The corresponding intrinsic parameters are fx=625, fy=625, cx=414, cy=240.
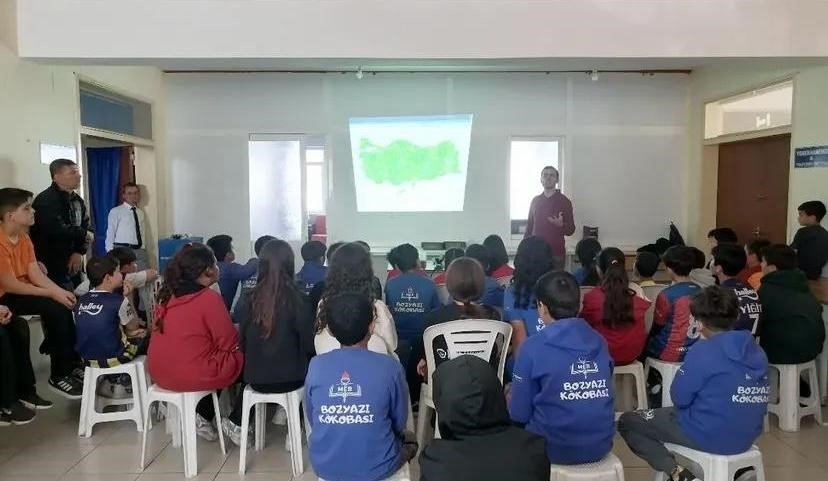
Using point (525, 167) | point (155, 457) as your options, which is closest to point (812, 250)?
point (525, 167)

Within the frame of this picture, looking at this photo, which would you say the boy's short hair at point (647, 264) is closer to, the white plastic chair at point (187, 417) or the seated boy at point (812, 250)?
the seated boy at point (812, 250)

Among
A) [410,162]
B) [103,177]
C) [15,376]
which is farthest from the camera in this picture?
[410,162]

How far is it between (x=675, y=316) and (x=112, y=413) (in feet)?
9.81

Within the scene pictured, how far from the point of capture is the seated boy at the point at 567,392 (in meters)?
2.08

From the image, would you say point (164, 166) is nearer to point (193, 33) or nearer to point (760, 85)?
point (193, 33)

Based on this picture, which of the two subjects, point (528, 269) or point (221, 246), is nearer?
point (528, 269)

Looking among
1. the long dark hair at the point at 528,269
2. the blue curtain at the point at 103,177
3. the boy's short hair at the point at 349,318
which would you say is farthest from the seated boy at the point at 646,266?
the blue curtain at the point at 103,177

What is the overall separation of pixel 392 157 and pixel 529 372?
16.3 feet

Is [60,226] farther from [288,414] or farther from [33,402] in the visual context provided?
[288,414]

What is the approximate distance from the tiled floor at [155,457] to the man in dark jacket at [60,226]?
114cm

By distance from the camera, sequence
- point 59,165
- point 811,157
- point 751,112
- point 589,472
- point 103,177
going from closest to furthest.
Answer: point 589,472 < point 59,165 < point 811,157 < point 751,112 < point 103,177

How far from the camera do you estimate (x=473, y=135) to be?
6.88 meters

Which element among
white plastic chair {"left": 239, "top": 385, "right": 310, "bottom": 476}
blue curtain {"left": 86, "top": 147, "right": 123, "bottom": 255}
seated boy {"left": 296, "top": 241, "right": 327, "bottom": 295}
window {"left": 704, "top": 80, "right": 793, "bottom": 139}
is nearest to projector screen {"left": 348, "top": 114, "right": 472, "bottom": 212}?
blue curtain {"left": 86, "top": 147, "right": 123, "bottom": 255}

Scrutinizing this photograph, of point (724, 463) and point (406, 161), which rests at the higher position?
point (406, 161)
